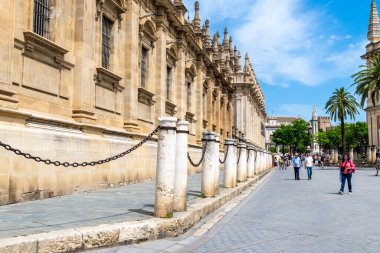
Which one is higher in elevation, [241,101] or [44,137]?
[241,101]

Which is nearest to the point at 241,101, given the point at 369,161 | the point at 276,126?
the point at 369,161

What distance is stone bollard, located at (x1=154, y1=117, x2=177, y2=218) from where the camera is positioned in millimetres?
6965

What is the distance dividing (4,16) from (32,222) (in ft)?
15.4

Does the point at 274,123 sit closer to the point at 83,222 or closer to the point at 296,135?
the point at 296,135

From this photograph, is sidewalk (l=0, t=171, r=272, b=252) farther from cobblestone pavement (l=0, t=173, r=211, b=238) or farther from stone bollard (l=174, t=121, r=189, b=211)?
stone bollard (l=174, t=121, r=189, b=211)

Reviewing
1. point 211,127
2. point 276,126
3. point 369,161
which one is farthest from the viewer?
point 276,126

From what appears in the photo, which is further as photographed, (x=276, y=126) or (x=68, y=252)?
(x=276, y=126)

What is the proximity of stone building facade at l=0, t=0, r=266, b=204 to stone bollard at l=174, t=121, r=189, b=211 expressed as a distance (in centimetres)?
319

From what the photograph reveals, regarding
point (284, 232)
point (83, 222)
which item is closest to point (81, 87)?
point (83, 222)

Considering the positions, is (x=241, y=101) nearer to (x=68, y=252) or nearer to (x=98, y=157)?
(x=98, y=157)

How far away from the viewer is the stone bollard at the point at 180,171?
7855mm

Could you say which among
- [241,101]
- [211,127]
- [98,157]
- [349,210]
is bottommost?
[349,210]

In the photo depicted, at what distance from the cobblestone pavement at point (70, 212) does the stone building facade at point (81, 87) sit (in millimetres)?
711

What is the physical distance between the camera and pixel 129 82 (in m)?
15.3
